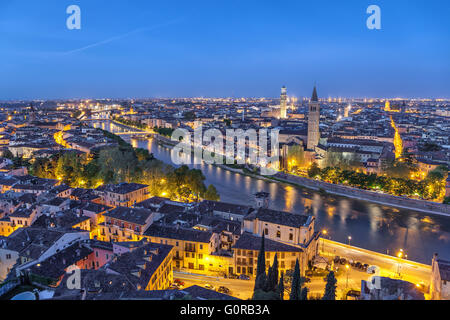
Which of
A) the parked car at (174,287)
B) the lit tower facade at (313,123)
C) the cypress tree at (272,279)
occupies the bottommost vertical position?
the parked car at (174,287)

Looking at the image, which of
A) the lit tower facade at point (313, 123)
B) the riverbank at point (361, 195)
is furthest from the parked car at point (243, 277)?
the lit tower facade at point (313, 123)

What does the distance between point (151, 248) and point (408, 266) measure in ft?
13.7

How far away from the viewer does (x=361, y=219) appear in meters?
8.55

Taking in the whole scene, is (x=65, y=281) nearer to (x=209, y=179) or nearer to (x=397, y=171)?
(x=209, y=179)

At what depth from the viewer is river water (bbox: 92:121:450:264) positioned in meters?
6.89

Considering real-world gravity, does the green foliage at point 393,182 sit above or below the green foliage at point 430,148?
below

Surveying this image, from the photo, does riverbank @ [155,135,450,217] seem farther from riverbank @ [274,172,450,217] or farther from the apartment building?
the apartment building

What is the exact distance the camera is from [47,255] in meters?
4.70

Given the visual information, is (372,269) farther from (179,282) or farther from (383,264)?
(179,282)

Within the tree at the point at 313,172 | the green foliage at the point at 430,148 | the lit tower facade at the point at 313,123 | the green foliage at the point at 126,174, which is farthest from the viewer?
the lit tower facade at the point at 313,123

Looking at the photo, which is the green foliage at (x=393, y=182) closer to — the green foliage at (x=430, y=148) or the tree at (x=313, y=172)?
the tree at (x=313, y=172)

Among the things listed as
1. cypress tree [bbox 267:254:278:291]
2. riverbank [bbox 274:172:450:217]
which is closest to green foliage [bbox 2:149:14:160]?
riverbank [bbox 274:172:450:217]

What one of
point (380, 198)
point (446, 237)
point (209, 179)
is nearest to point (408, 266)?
point (446, 237)

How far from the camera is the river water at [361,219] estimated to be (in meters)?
6.89
